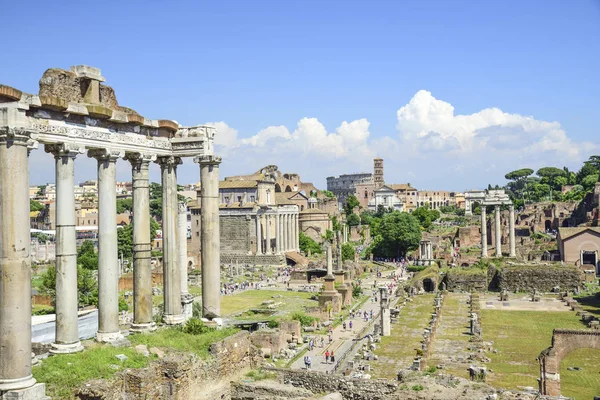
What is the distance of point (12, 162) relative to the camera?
1216 cm

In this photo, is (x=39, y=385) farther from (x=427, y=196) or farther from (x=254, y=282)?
(x=427, y=196)

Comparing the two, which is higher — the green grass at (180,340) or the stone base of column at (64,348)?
the stone base of column at (64,348)

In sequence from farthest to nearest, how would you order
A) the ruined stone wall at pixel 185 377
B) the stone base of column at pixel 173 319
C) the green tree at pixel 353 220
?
1. the green tree at pixel 353 220
2. the stone base of column at pixel 173 319
3. the ruined stone wall at pixel 185 377

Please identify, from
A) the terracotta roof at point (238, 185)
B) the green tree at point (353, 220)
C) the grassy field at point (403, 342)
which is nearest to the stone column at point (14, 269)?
the grassy field at point (403, 342)

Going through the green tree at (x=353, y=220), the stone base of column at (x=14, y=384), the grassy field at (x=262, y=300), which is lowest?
the grassy field at (x=262, y=300)

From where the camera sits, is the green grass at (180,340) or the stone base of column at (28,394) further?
the green grass at (180,340)

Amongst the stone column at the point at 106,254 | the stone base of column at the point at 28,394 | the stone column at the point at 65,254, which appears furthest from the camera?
the stone column at the point at 106,254

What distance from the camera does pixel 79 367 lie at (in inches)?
513

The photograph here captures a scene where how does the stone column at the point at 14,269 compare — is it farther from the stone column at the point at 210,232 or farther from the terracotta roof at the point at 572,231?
the terracotta roof at the point at 572,231

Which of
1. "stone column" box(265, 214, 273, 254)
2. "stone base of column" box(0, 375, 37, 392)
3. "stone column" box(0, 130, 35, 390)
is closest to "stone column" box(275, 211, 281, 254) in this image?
"stone column" box(265, 214, 273, 254)

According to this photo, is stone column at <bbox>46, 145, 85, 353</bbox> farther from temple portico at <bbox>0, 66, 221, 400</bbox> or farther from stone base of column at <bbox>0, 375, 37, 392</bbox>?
stone base of column at <bbox>0, 375, 37, 392</bbox>

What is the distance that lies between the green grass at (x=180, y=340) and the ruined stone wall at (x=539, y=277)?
43.8 meters

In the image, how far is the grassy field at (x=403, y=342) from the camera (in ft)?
89.1

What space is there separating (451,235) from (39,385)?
8898 centimetres
